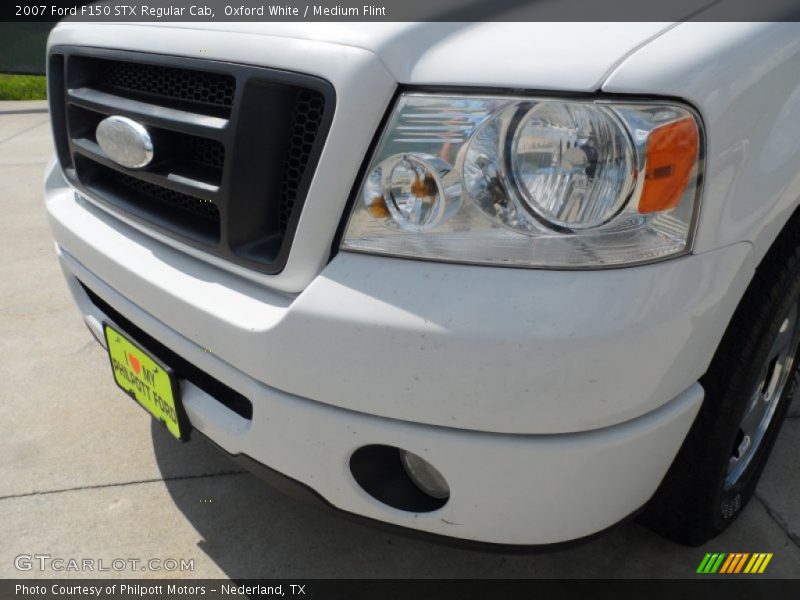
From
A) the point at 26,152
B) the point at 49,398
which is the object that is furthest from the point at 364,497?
the point at 26,152

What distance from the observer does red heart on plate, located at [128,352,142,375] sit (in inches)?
73.3

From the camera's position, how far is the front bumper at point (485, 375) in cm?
124

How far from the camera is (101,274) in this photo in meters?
1.89

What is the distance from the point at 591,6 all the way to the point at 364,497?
105cm

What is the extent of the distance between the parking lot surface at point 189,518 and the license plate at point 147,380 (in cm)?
41

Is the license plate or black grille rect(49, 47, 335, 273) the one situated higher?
black grille rect(49, 47, 335, 273)

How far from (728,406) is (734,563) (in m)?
0.63

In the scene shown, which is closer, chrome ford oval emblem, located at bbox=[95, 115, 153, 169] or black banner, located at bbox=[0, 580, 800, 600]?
chrome ford oval emblem, located at bbox=[95, 115, 153, 169]

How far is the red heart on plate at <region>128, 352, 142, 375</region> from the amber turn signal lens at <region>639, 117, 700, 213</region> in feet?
4.16

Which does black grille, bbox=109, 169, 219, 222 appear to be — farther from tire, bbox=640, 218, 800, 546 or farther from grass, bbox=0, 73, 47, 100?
grass, bbox=0, 73, 47, 100

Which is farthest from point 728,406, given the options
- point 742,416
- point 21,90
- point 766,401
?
point 21,90

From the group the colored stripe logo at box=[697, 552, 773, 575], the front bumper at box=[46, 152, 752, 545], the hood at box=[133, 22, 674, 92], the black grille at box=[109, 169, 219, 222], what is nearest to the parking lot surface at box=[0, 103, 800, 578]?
the colored stripe logo at box=[697, 552, 773, 575]

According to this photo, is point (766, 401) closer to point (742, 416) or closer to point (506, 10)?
point (742, 416)

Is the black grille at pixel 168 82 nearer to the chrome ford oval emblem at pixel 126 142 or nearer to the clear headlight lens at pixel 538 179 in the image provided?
the chrome ford oval emblem at pixel 126 142
